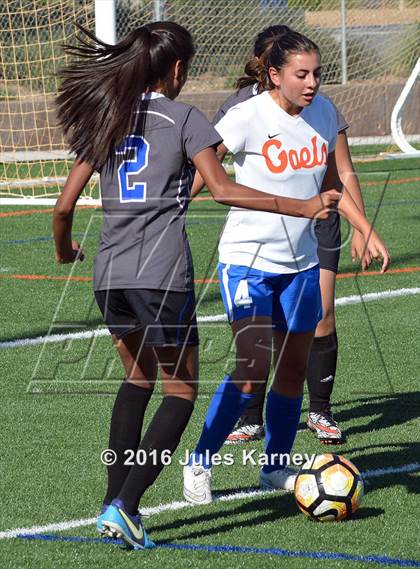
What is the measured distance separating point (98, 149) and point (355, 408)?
9.50 feet

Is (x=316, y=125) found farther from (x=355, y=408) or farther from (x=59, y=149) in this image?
(x=59, y=149)

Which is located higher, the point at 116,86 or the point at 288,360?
the point at 116,86

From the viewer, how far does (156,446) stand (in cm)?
466

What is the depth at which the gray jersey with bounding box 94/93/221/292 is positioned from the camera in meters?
4.53

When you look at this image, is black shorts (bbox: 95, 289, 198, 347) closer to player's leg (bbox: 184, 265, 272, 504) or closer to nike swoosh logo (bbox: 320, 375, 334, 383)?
player's leg (bbox: 184, 265, 272, 504)

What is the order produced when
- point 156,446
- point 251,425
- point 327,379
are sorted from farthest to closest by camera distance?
point 327,379 → point 251,425 → point 156,446

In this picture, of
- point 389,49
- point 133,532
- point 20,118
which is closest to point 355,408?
point 133,532

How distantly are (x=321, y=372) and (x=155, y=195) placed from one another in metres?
2.25

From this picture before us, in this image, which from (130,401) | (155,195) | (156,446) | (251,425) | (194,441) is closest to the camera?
(155,195)

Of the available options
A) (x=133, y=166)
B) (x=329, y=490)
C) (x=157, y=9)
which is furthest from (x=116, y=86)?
(x=157, y=9)

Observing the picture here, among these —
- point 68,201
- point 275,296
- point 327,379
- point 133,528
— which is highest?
point 68,201

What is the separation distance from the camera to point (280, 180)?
5.32 m

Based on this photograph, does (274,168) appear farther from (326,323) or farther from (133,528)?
(133,528)

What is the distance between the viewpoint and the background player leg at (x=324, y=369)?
6.38 m
